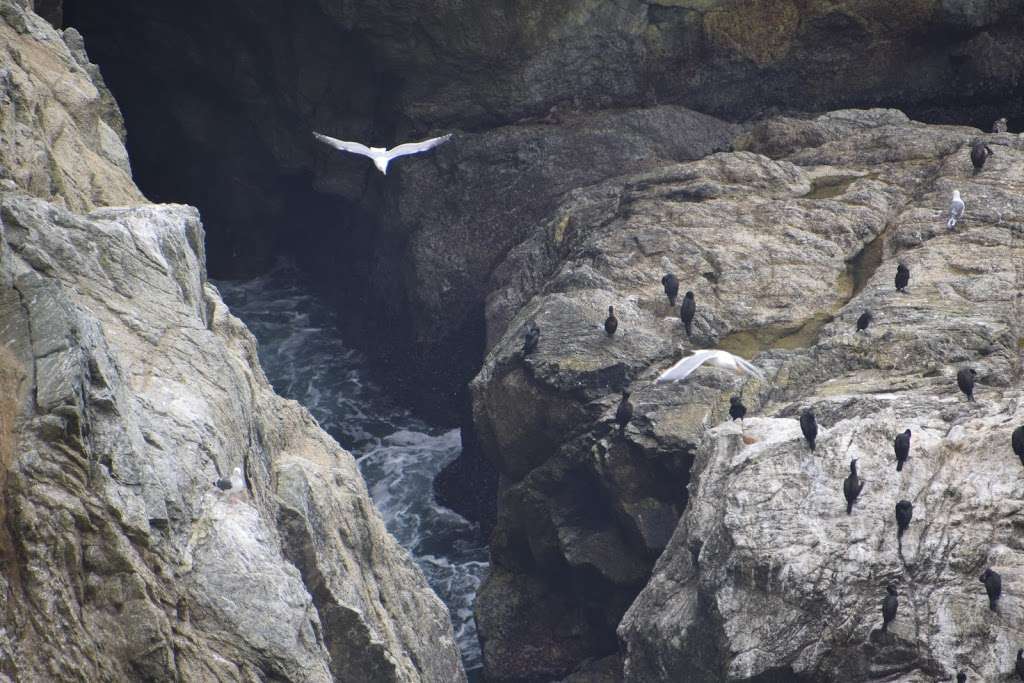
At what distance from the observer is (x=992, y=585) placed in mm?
15078

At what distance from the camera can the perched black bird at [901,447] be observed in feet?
55.4

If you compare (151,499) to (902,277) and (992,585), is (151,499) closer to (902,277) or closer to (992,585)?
(992,585)

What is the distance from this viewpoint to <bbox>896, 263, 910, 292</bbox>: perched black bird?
70.7 ft

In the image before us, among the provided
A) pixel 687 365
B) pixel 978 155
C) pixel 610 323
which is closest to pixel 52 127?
pixel 610 323

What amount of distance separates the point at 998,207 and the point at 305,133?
20.0 metres

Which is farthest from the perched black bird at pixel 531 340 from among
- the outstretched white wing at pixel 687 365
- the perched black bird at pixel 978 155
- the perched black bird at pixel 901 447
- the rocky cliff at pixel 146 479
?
the perched black bird at pixel 978 155

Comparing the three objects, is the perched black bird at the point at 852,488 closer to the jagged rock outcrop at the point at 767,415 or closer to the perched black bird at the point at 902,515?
the jagged rock outcrop at the point at 767,415

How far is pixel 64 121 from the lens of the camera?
758 inches

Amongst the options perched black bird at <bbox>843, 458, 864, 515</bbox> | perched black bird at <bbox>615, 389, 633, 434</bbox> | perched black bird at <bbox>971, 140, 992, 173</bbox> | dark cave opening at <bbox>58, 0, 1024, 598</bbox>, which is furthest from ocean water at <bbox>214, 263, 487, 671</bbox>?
perched black bird at <bbox>971, 140, 992, 173</bbox>

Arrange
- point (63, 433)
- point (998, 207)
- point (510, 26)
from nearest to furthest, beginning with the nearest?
1. point (63, 433)
2. point (998, 207)
3. point (510, 26)

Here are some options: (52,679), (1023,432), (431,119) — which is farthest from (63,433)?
(431,119)

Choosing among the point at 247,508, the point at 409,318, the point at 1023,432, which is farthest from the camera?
the point at 409,318

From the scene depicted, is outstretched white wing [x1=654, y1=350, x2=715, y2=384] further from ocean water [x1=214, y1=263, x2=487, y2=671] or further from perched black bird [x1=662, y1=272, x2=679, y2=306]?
ocean water [x1=214, y1=263, x2=487, y2=671]

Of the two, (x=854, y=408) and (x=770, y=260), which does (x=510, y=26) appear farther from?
(x=854, y=408)
